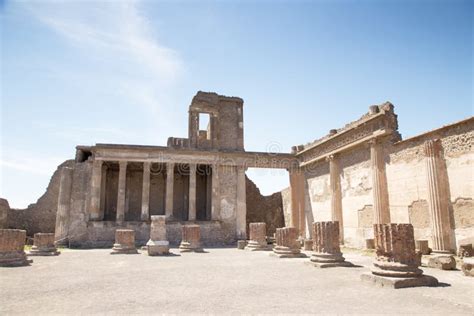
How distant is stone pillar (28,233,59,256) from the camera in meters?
12.1

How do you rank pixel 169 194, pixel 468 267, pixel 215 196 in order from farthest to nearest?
pixel 215 196, pixel 169 194, pixel 468 267

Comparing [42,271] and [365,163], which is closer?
[42,271]

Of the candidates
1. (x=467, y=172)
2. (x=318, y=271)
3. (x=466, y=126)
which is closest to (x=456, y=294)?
(x=318, y=271)

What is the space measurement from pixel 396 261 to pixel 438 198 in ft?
18.3

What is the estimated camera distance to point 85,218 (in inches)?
693

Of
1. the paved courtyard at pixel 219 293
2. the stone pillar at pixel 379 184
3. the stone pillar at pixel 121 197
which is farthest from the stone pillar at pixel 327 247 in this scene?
the stone pillar at pixel 121 197

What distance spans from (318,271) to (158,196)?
16457mm

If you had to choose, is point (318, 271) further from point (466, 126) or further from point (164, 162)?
point (164, 162)

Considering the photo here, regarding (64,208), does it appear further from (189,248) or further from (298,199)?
(298,199)

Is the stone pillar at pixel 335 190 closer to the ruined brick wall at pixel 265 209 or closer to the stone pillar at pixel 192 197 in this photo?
the stone pillar at pixel 192 197

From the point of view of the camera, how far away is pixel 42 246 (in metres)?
12.3

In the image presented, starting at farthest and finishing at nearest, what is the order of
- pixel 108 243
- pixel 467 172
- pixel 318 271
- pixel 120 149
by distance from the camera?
pixel 120 149, pixel 108 243, pixel 467 172, pixel 318 271

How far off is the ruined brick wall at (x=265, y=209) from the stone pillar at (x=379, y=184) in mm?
12464

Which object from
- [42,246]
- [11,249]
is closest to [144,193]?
[42,246]
